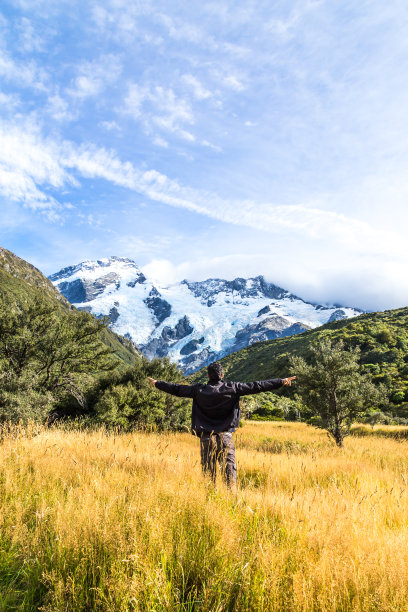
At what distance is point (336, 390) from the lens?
605 inches

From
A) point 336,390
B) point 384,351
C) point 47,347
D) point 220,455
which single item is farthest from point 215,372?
point 384,351

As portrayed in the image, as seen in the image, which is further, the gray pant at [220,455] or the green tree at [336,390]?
the green tree at [336,390]

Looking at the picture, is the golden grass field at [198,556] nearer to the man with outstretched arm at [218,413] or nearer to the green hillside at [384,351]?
the man with outstretched arm at [218,413]

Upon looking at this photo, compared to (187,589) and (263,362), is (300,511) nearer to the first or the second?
(187,589)

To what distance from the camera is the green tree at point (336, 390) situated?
591 inches

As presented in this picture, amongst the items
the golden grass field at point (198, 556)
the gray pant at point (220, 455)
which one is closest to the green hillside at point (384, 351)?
the gray pant at point (220, 455)

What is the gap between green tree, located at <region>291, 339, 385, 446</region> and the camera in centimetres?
1500

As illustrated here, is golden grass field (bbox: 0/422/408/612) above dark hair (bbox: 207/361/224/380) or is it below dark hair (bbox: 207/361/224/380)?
below

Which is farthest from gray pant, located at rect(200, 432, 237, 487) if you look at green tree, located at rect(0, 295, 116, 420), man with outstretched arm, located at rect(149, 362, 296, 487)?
green tree, located at rect(0, 295, 116, 420)

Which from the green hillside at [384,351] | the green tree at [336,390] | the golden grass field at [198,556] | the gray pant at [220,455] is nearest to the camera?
the golden grass field at [198,556]

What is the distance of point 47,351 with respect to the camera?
17.8 meters

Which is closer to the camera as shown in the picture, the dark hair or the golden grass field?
the golden grass field

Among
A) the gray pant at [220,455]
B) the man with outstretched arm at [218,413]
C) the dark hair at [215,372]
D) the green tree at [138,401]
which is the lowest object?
the green tree at [138,401]

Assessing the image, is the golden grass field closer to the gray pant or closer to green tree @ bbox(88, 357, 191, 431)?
the gray pant
